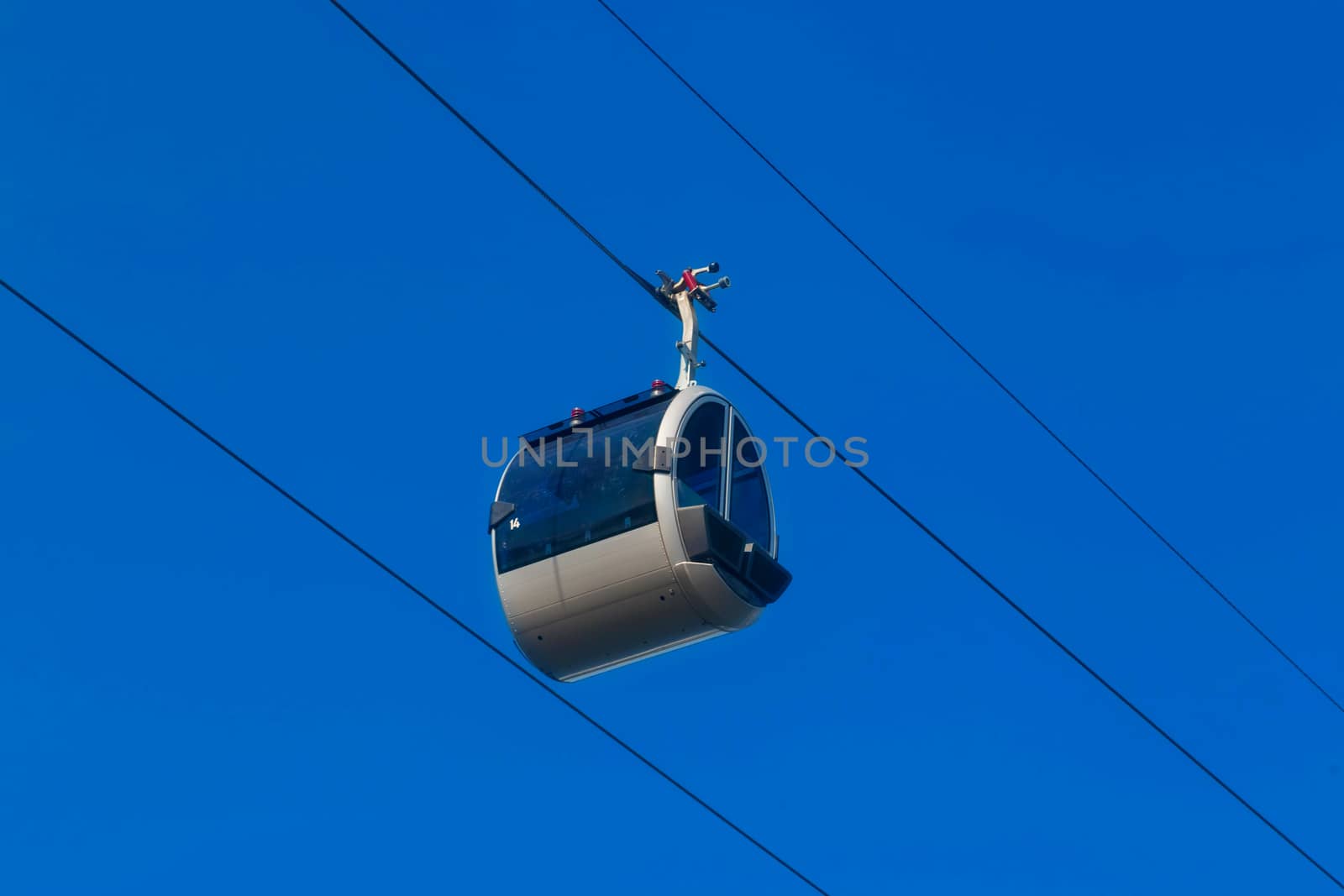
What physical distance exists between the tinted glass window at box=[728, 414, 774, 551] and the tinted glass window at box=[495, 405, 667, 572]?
0.82m

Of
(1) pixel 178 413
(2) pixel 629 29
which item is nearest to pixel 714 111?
(2) pixel 629 29

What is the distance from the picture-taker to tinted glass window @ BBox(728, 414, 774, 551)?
18.4 metres

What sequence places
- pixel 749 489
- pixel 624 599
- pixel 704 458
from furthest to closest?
1. pixel 749 489
2. pixel 704 458
3. pixel 624 599

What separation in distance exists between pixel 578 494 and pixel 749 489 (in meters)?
1.59

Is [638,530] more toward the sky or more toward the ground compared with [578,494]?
more toward the ground

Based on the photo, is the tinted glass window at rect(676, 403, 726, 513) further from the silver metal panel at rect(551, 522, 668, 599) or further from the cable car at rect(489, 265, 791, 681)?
the silver metal panel at rect(551, 522, 668, 599)

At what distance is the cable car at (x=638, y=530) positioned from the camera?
17484 mm

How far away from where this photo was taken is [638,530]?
17.6 metres

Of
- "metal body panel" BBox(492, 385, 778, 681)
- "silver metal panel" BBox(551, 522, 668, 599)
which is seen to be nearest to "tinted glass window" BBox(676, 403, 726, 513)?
"metal body panel" BBox(492, 385, 778, 681)

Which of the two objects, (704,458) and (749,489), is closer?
(704,458)

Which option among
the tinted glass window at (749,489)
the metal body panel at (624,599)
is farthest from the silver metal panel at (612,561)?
the tinted glass window at (749,489)

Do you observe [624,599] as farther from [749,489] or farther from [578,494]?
[749,489]

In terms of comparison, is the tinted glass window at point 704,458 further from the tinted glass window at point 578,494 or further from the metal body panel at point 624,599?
the tinted glass window at point 578,494

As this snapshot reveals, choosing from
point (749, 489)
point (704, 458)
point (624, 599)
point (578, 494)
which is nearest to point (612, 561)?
point (624, 599)
